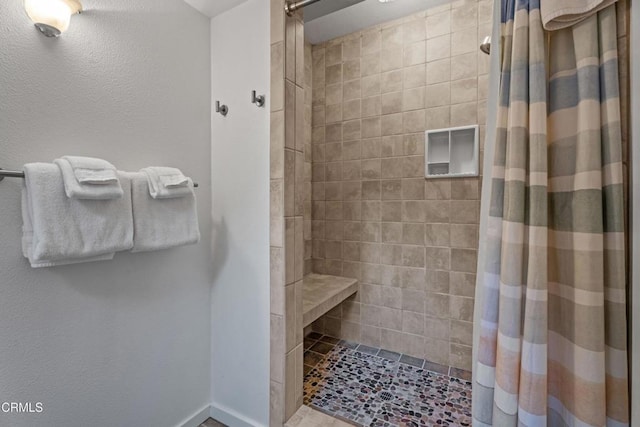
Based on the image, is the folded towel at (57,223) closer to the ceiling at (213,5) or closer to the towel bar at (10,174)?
the towel bar at (10,174)

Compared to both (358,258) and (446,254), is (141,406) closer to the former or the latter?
(358,258)

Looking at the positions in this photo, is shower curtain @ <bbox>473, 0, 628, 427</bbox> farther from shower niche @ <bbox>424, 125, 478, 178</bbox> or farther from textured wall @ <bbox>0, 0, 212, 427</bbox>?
textured wall @ <bbox>0, 0, 212, 427</bbox>

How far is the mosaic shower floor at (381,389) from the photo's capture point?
153cm

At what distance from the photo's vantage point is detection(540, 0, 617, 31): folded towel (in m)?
0.72

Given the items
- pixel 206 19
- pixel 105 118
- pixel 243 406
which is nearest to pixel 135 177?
pixel 105 118

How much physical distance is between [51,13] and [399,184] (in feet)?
6.65

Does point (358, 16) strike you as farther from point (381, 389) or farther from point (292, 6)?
point (381, 389)

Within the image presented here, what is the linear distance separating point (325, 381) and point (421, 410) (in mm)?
604

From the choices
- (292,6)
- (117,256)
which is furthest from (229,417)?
(292,6)

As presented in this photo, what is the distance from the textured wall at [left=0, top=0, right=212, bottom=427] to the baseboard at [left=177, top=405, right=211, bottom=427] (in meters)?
0.03

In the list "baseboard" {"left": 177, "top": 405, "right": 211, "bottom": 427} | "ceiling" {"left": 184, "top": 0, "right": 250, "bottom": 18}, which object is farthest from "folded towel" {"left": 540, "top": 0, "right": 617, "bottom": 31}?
"baseboard" {"left": 177, "top": 405, "right": 211, "bottom": 427}

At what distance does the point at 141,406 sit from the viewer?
4.12 feet

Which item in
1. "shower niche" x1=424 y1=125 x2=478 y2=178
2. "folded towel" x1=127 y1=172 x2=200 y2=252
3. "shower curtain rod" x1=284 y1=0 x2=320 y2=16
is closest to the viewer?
"folded towel" x1=127 y1=172 x2=200 y2=252

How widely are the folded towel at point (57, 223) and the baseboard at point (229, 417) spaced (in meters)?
1.09
